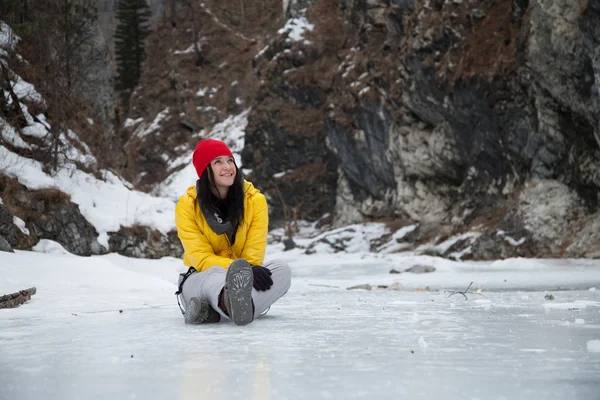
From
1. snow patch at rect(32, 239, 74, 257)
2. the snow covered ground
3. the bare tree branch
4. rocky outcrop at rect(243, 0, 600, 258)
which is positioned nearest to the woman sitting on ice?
the snow covered ground

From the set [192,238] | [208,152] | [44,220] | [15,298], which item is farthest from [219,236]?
[44,220]

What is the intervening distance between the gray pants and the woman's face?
54cm

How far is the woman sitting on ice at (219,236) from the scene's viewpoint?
12.5 feet

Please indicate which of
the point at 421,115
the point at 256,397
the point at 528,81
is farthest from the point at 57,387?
the point at 421,115

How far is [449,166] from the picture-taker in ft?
65.2

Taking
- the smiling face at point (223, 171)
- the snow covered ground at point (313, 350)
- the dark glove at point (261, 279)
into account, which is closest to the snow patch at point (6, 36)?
the snow covered ground at point (313, 350)

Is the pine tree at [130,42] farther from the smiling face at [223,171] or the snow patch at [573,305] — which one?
the snow patch at [573,305]

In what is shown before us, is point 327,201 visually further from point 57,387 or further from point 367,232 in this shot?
point 57,387

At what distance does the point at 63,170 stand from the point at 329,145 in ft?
57.6

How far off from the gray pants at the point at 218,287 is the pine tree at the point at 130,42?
1933 inches

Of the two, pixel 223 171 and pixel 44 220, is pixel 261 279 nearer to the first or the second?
pixel 223 171

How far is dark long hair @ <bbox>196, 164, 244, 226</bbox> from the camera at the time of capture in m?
3.96

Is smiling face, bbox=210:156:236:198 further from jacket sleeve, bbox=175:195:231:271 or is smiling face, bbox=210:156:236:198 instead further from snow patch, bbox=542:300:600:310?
snow patch, bbox=542:300:600:310

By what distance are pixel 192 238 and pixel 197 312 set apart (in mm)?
503
